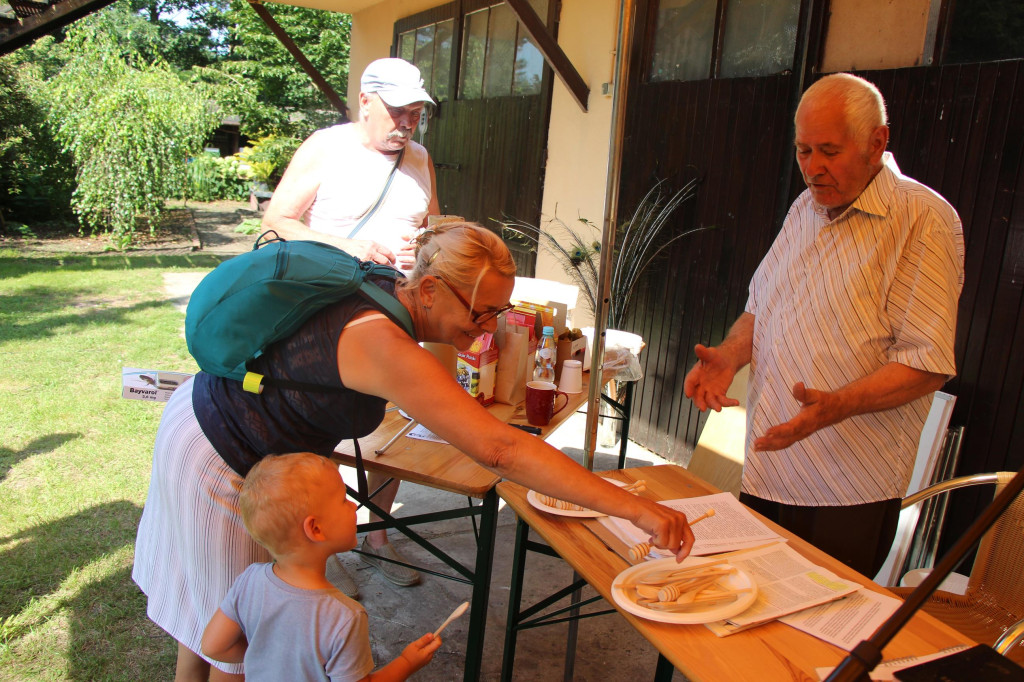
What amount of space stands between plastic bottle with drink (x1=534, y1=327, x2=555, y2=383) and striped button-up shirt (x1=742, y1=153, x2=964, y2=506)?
108 cm

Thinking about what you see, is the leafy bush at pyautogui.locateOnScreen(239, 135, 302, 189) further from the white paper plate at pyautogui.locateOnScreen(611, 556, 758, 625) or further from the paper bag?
the white paper plate at pyautogui.locateOnScreen(611, 556, 758, 625)

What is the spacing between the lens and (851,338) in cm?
189

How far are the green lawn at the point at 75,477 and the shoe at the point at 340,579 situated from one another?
655 mm

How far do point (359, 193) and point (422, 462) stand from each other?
1.25 metres

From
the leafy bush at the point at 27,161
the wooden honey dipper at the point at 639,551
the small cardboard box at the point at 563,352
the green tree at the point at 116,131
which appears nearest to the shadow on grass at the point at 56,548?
the small cardboard box at the point at 563,352

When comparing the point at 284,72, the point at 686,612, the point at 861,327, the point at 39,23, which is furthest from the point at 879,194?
the point at 284,72

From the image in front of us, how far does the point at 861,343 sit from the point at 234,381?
61.2 inches

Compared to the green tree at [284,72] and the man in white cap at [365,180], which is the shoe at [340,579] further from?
the green tree at [284,72]

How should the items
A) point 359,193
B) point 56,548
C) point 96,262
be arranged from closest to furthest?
point 359,193 → point 56,548 → point 96,262

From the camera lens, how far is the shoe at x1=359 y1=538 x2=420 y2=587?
10.6 ft

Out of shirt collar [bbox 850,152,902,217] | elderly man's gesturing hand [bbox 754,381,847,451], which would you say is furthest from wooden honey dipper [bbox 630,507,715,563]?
shirt collar [bbox 850,152,902,217]

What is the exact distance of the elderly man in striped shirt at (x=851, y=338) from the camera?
177 centimetres

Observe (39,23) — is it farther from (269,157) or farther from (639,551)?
(269,157)

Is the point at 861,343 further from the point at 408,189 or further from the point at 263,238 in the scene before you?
the point at 408,189
